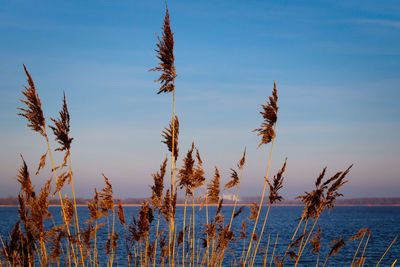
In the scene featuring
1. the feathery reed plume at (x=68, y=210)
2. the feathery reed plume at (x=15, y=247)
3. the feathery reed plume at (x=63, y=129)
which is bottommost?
the feathery reed plume at (x=15, y=247)

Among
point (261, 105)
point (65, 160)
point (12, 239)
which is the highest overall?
point (261, 105)

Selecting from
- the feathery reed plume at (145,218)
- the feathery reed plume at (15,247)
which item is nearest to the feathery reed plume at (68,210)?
the feathery reed plume at (15,247)

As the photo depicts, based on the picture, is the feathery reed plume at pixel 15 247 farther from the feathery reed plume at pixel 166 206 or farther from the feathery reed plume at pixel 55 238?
the feathery reed plume at pixel 166 206

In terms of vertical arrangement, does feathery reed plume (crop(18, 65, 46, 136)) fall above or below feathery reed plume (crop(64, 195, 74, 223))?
above

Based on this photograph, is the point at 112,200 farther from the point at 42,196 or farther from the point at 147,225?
the point at 42,196

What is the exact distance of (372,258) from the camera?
33.6 metres

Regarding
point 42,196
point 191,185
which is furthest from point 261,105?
point 42,196

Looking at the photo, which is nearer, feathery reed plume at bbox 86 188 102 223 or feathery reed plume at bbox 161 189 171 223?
feathery reed plume at bbox 161 189 171 223

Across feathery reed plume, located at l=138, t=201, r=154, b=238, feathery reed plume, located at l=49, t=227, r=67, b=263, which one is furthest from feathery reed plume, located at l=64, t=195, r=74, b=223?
feathery reed plume, located at l=138, t=201, r=154, b=238

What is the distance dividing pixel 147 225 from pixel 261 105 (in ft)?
8.86

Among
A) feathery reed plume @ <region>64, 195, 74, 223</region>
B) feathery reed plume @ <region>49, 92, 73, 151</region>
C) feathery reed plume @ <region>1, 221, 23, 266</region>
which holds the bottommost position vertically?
feathery reed plume @ <region>1, 221, 23, 266</region>

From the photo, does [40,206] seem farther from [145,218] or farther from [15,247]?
[145,218]

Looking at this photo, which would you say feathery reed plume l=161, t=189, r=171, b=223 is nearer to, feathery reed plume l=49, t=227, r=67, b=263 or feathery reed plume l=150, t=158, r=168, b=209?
feathery reed plume l=150, t=158, r=168, b=209

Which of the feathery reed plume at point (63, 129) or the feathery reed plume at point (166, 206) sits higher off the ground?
the feathery reed plume at point (63, 129)
